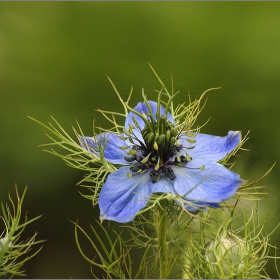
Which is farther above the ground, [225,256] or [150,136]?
[150,136]

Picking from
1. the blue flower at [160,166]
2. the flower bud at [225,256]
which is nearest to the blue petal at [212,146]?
the blue flower at [160,166]

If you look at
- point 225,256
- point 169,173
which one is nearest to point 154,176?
point 169,173

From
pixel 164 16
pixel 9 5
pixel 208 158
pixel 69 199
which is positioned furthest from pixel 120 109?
pixel 208 158

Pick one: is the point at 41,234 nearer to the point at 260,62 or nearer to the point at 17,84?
the point at 17,84

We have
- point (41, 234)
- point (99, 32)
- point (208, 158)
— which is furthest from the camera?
point (99, 32)

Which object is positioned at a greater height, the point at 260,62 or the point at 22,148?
the point at 260,62

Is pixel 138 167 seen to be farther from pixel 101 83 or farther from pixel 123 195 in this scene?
pixel 101 83

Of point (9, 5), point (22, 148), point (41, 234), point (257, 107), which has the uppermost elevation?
point (9, 5)

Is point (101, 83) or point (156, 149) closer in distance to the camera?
point (156, 149)
